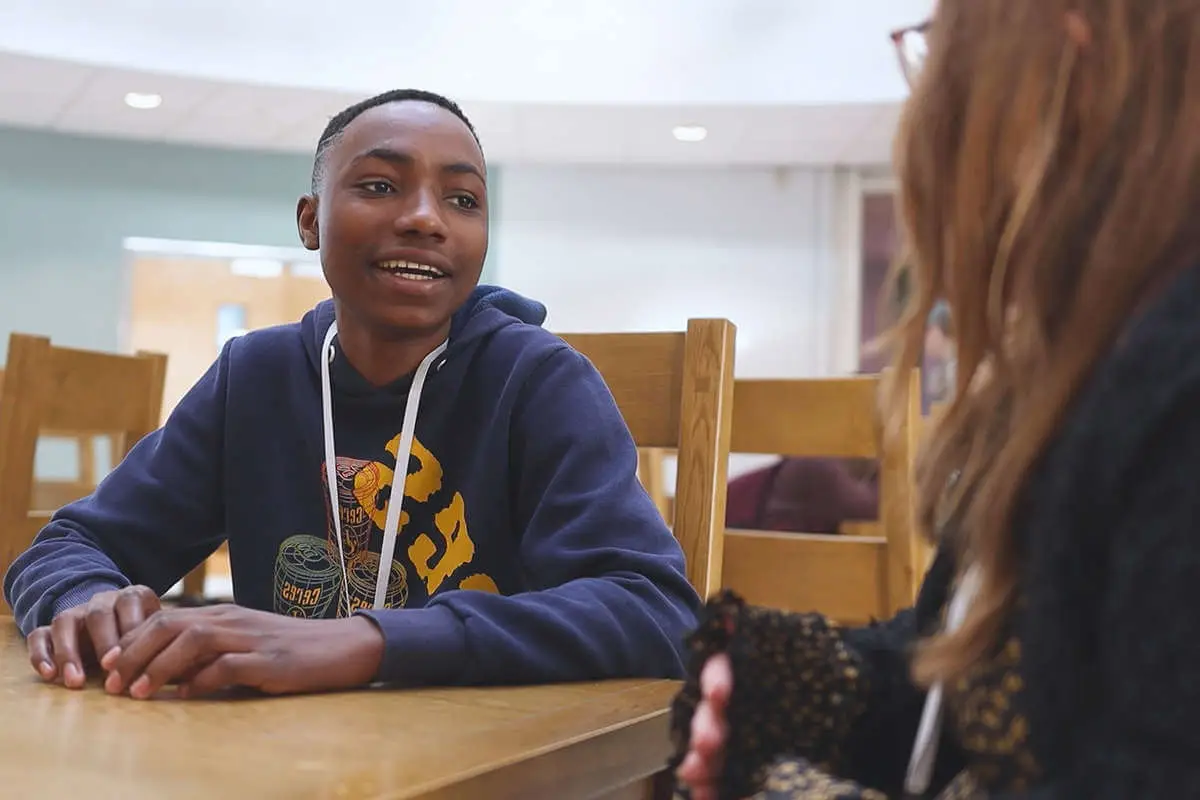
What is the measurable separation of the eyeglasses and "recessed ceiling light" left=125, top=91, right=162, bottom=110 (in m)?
5.04

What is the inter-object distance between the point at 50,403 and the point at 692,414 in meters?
1.14

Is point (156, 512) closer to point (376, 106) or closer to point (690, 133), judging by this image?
point (376, 106)

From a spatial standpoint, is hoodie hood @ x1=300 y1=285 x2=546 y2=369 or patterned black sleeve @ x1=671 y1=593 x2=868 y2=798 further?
hoodie hood @ x1=300 y1=285 x2=546 y2=369

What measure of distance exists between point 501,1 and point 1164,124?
16.2 ft

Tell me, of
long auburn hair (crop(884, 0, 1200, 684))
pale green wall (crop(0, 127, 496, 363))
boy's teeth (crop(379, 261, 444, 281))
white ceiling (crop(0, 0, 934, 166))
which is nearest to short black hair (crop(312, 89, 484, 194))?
boy's teeth (crop(379, 261, 444, 281))

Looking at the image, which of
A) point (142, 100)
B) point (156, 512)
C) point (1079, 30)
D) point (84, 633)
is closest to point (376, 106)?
point (156, 512)

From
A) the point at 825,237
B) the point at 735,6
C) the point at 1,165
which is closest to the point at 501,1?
the point at 735,6

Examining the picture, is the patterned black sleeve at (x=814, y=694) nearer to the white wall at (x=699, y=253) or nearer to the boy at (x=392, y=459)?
the boy at (x=392, y=459)

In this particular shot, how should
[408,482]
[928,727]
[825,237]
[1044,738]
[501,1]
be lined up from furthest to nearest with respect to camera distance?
1. [825,237]
2. [501,1]
3. [408,482]
4. [928,727]
5. [1044,738]

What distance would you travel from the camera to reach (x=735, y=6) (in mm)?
5062

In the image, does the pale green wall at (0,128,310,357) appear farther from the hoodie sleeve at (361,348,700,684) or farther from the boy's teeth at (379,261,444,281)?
the hoodie sleeve at (361,348,700,684)

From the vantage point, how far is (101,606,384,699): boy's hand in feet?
2.35

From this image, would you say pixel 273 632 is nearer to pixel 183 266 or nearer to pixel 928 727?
pixel 928 727

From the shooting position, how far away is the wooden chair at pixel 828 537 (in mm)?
1883
